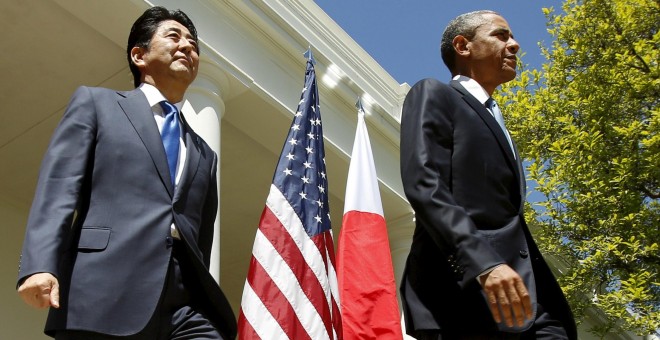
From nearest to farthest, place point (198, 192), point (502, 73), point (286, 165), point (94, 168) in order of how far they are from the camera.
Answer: point (94, 168), point (198, 192), point (502, 73), point (286, 165)

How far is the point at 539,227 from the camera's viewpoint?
11352 mm

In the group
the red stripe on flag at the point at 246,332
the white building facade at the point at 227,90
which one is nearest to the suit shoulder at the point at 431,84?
the red stripe on flag at the point at 246,332

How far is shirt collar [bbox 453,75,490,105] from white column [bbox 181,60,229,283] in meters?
4.49

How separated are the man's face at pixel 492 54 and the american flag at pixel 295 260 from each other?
10.3 ft

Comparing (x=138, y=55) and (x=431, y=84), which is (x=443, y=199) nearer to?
(x=431, y=84)

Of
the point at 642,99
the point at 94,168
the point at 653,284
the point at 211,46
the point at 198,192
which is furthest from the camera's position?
the point at 642,99

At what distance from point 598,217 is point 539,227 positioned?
3.13 ft

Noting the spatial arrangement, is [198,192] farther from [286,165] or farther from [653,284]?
[653,284]

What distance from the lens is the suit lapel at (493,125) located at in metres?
3.12

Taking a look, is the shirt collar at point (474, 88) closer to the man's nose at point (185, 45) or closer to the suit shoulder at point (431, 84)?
the suit shoulder at point (431, 84)

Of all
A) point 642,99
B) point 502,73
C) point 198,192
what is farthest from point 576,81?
point 198,192

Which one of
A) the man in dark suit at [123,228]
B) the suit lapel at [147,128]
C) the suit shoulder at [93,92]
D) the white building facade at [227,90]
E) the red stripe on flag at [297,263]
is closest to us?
the man in dark suit at [123,228]

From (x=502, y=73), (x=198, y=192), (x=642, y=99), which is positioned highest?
(x=642, y=99)

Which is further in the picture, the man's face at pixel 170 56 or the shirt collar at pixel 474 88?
the man's face at pixel 170 56
